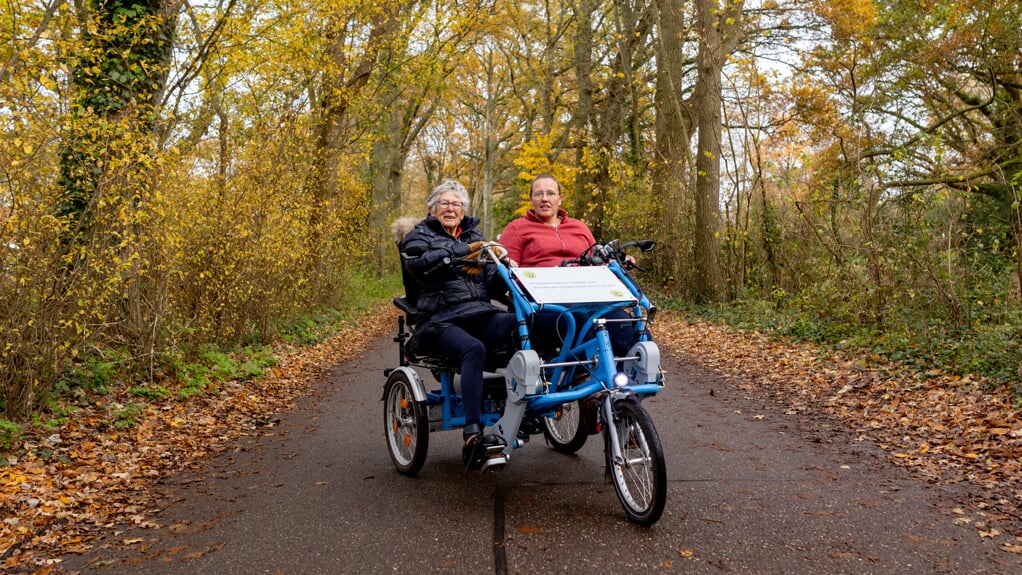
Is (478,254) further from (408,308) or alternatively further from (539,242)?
(539,242)

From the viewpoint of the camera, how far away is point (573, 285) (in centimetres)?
417

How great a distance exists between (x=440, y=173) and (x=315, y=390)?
107ft

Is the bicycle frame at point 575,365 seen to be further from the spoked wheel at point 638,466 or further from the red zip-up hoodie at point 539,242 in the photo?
the red zip-up hoodie at point 539,242

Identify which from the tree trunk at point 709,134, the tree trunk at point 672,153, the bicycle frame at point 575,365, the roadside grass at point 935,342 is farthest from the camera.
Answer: the tree trunk at point 672,153

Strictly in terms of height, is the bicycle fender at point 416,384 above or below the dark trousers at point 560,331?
below

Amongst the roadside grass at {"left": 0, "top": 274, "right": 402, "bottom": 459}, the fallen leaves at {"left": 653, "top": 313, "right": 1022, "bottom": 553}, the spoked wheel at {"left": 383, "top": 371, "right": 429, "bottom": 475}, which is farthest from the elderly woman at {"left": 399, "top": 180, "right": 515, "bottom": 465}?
the roadside grass at {"left": 0, "top": 274, "right": 402, "bottom": 459}

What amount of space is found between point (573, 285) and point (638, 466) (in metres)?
1.05

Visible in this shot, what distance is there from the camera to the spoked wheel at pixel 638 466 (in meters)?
3.53

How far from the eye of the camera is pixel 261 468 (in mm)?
5195

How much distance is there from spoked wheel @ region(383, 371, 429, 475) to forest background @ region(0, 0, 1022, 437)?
7.79 ft

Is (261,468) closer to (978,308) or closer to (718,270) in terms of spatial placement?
(978,308)

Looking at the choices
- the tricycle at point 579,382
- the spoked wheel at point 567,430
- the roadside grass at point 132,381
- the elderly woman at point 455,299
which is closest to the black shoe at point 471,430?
the elderly woman at point 455,299

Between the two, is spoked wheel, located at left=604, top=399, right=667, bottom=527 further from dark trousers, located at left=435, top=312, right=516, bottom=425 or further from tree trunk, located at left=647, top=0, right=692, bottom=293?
tree trunk, located at left=647, top=0, right=692, bottom=293

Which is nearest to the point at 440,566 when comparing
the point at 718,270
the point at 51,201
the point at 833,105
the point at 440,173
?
the point at 51,201
